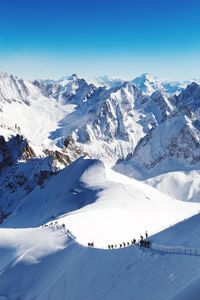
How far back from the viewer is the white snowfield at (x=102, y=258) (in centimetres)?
3956

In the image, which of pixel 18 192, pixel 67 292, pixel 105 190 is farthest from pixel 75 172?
pixel 67 292

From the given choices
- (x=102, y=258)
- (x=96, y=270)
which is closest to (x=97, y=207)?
(x=102, y=258)

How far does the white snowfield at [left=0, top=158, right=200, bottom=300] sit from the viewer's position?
39562 millimetres

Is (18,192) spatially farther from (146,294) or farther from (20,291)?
(146,294)

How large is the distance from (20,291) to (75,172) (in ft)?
293

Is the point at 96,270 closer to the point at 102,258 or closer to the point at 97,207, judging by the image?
the point at 102,258

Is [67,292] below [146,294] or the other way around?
below

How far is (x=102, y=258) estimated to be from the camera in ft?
171

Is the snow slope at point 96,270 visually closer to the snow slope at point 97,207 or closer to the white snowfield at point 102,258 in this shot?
the white snowfield at point 102,258

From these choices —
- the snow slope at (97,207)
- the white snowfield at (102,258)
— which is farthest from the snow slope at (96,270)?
the snow slope at (97,207)

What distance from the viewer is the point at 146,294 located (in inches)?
1465

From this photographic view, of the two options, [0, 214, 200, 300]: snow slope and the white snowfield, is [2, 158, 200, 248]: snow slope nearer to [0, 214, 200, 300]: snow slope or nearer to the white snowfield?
the white snowfield

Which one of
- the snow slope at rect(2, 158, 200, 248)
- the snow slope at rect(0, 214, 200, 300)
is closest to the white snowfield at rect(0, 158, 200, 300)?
the snow slope at rect(0, 214, 200, 300)

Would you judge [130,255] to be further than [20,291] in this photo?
No
